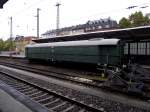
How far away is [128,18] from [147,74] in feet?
129

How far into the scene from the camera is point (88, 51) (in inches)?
925

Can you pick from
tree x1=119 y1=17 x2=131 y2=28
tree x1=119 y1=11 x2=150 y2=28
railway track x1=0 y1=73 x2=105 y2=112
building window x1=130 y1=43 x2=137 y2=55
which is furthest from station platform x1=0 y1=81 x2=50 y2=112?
tree x1=119 y1=17 x2=131 y2=28

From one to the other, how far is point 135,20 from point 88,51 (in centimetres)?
3120

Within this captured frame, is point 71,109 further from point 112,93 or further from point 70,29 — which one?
point 70,29

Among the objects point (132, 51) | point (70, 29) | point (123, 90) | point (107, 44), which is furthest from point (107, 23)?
point (123, 90)

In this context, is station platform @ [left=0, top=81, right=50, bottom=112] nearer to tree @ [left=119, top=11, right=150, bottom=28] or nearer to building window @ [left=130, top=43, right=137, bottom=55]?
building window @ [left=130, top=43, right=137, bottom=55]

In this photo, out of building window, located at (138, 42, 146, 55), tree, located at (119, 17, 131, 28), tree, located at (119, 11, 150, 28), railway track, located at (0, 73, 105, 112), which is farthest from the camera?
tree, located at (119, 17, 131, 28)

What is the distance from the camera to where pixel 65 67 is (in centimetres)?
2989

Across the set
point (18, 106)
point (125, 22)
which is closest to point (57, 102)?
point (18, 106)

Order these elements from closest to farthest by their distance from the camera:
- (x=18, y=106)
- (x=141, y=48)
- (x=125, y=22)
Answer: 1. (x=18, y=106)
2. (x=141, y=48)
3. (x=125, y=22)

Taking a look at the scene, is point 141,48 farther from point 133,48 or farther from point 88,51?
point 88,51

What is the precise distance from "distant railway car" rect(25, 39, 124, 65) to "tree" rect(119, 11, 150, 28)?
81.0 feet

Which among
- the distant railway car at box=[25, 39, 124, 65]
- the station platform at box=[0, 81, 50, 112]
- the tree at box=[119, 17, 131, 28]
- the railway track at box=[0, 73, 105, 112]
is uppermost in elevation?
the tree at box=[119, 17, 131, 28]

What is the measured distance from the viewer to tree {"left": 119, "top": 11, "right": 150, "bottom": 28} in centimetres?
5141
